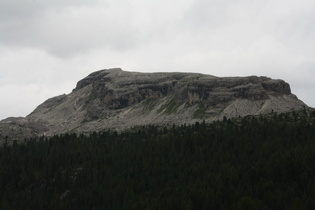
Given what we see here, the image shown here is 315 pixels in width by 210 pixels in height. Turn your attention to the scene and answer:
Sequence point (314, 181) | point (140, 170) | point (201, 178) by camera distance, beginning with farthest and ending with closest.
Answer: point (140, 170)
point (201, 178)
point (314, 181)

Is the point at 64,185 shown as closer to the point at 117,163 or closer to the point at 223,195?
the point at 117,163

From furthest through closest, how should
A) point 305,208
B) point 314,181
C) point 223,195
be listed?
point 223,195
point 314,181
point 305,208

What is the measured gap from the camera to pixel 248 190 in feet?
449

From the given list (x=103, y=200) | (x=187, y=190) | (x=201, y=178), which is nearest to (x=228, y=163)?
(x=201, y=178)

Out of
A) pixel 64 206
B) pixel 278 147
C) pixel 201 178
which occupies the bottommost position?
pixel 64 206

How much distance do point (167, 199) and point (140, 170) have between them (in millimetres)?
50397

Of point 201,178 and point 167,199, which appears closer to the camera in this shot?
point 167,199

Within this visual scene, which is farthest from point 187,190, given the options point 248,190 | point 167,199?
point 248,190

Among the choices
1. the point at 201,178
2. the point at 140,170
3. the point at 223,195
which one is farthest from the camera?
the point at 140,170

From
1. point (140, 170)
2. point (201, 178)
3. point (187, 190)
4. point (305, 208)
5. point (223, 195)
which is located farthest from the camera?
point (140, 170)

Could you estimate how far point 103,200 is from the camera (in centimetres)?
16588

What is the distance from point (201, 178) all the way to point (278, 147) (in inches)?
1615

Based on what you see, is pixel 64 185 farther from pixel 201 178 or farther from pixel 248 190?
pixel 248 190

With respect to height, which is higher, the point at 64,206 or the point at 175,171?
the point at 175,171
